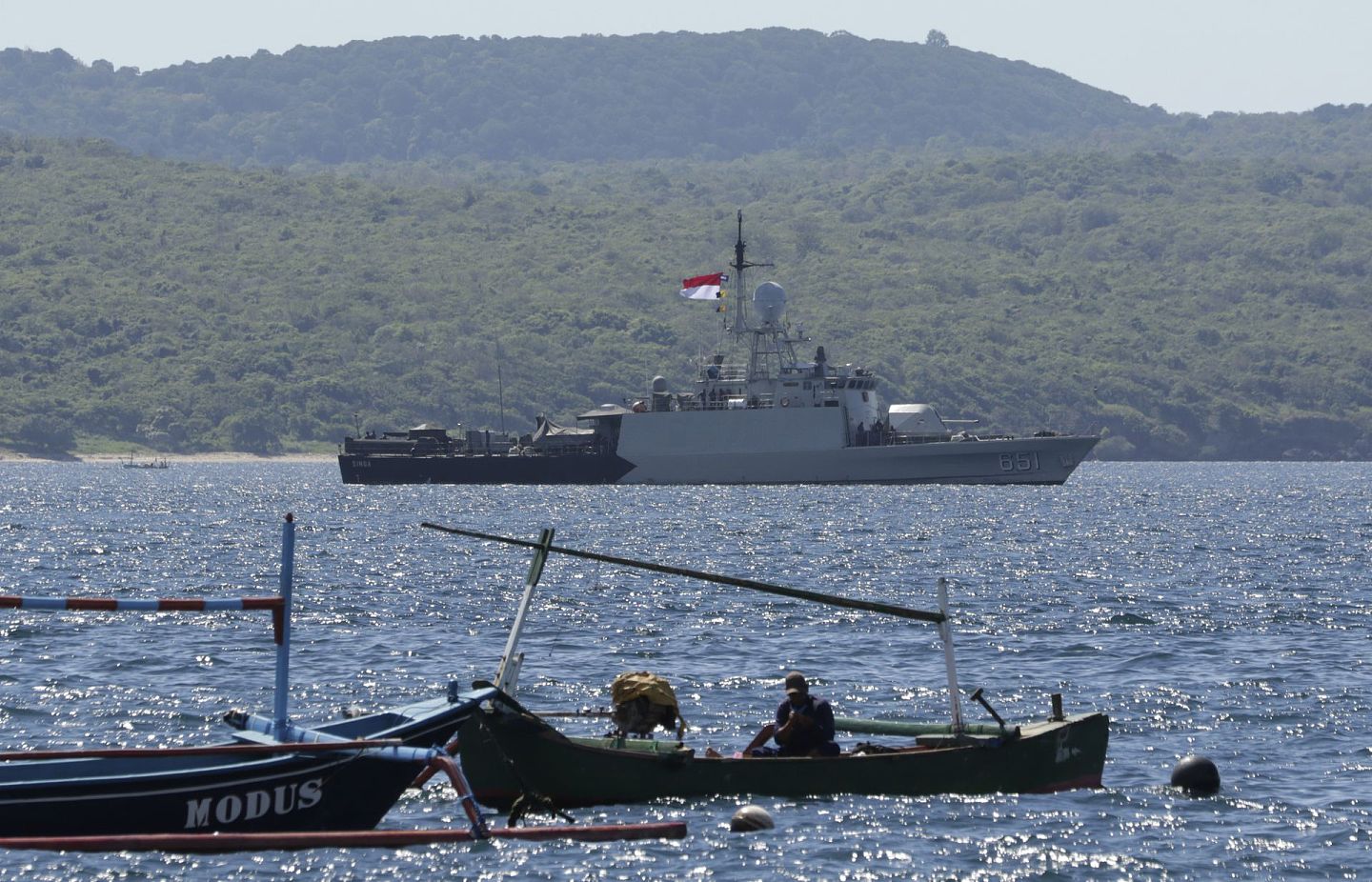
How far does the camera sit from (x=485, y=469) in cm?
12369

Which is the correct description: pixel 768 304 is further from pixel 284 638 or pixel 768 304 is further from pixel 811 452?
pixel 284 638

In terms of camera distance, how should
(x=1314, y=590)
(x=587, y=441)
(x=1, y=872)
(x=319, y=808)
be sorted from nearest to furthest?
1. (x=1, y=872)
2. (x=319, y=808)
3. (x=1314, y=590)
4. (x=587, y=441)

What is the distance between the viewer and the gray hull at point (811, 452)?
370 ft

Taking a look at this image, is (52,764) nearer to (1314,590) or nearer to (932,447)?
(1314,590)

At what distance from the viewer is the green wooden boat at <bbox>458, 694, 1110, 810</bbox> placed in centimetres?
1991

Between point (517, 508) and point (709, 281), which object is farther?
point (709, 281)

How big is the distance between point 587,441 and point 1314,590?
81.9 metres

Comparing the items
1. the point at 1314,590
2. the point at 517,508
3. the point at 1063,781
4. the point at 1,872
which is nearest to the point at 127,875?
the point at 1,872

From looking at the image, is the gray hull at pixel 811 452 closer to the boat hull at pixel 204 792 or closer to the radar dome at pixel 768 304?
the radar dome at pixel 768 304

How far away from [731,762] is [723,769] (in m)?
0.11

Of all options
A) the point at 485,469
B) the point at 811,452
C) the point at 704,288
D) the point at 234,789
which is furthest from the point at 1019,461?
the point at 234,789

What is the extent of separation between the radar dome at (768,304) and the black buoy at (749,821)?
10007cm

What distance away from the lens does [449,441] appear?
12912cm

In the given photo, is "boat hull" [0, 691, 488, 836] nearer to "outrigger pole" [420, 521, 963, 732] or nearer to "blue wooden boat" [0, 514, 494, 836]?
"blue wooden boat" [0, 514, 494, 836]
